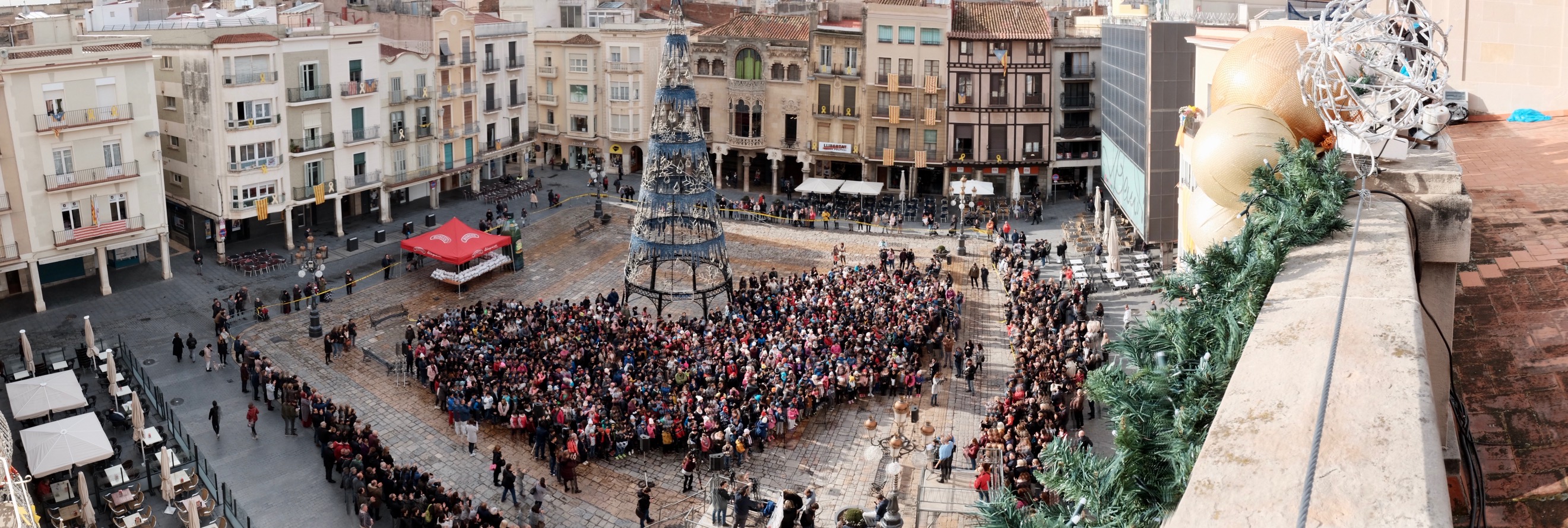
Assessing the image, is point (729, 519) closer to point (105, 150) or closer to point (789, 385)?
point (789, 385)

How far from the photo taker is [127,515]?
1197 inches

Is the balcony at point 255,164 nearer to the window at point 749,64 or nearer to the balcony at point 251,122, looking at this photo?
the balcony at point 251,122

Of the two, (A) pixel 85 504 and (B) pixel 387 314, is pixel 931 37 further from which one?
(A) pixel 85 504

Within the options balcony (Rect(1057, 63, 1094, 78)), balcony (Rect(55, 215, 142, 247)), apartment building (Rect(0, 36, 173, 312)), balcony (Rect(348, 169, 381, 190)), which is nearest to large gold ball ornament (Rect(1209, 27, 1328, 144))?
apartment building (Rect(0, 36, 173, 312))

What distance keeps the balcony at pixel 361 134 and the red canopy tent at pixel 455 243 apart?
8871 mm

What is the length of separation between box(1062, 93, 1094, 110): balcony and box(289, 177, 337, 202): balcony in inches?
1523

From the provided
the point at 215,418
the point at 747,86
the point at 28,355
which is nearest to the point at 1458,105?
the point at 215,418

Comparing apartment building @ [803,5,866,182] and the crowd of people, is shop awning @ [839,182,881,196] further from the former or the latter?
the crowd of people

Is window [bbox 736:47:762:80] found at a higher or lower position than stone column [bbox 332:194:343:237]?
higher

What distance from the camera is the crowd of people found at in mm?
35438

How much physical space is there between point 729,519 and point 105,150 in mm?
32079

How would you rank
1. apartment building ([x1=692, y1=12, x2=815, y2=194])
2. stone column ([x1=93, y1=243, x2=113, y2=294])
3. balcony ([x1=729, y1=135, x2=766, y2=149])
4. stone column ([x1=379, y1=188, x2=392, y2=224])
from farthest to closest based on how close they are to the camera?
balcony ([x1=729, y1=135, x2=766, y2=149]) → apartment building ([x1=692, y1=12, x2=815, y2=194]) → stone column ([x1=379, y1=188, x2=392, y2=224]) → stone column ([x1=93, y1=243, x2=113, y2=294])

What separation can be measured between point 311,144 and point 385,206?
5.82 meters

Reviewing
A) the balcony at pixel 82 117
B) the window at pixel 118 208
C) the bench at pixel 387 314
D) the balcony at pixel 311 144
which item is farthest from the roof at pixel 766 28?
the window at pixel 118 208
